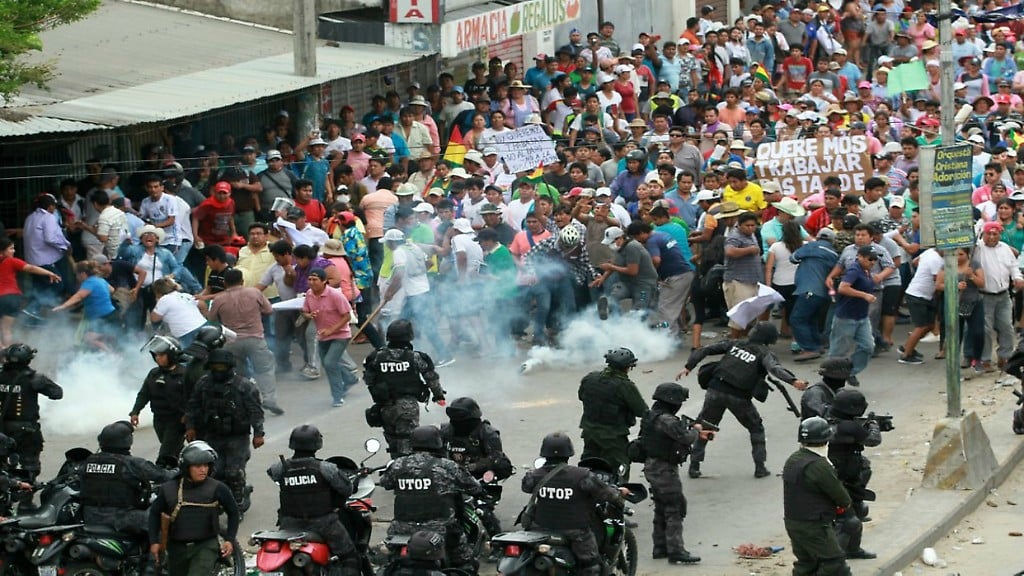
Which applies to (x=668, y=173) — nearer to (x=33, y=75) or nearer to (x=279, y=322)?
(x=279, y=322)

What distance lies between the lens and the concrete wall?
83.7 ft

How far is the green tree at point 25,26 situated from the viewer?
57.5 feet

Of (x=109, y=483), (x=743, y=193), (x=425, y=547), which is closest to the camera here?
(x=425, y=547)

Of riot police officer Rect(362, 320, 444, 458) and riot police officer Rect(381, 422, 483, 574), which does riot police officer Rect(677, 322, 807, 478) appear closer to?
riot police officer Rect(362, 320, 444, 458)

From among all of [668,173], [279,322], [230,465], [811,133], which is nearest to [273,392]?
[279,322]

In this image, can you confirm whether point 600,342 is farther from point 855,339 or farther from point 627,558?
point 627,558

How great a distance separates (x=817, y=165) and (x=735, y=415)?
23.2 feet

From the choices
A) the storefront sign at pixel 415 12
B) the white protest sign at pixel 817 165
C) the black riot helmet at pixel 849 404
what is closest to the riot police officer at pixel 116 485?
the black riot helmet at pixel 849 404

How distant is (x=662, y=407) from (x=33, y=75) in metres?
8.12

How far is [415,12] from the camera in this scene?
25.0m

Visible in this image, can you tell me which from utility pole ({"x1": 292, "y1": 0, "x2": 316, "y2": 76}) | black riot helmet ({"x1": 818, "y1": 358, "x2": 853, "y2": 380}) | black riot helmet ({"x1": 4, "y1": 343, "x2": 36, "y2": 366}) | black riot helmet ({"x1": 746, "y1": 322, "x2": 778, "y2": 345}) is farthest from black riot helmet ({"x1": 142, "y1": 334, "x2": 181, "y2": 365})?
utility pole ({"x1": 292, "y1": 0, "x2": 316, "y2": 76})

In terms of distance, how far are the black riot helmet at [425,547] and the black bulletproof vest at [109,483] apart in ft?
7.16

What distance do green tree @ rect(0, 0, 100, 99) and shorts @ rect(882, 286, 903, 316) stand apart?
28.3 feet

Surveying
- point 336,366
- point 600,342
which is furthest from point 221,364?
point 600,342
